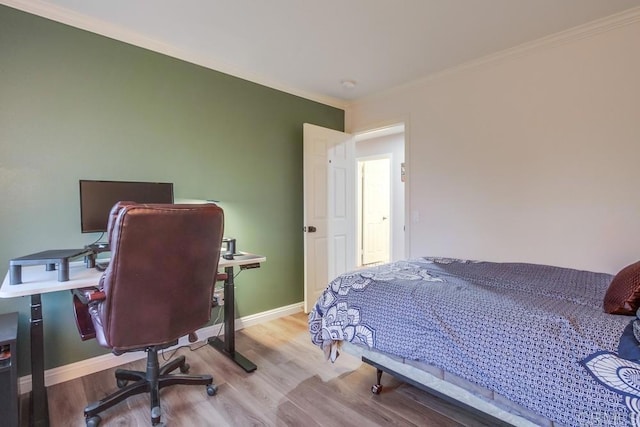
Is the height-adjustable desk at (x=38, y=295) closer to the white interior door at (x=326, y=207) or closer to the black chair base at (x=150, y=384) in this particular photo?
the black chair base at (x=150, y=384)

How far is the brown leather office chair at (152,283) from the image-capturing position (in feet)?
4.73

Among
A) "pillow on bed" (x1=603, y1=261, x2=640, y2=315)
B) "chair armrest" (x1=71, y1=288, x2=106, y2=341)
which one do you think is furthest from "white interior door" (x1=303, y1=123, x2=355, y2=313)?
"pillow on bed" (x1=603, y1=261, x2=640, y2=315)

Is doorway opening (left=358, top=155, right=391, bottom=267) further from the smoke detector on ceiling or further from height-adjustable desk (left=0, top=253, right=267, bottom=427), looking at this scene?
height-adjustable desk (left=0, top=253, right=267, bottom=427)

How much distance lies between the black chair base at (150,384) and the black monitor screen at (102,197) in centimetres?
95

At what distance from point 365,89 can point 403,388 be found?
2884 millimetres

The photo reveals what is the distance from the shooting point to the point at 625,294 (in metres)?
1.27

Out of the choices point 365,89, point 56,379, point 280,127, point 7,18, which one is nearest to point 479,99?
point 365,89

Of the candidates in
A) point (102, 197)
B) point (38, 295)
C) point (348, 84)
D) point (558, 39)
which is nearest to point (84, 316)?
point (38, 295)

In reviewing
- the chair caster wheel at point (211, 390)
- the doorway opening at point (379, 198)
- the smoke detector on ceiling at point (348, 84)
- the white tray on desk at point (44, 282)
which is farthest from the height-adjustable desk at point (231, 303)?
the doorway opening at point (379, 198)

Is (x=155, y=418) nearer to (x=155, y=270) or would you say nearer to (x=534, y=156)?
(x=155, y=270)

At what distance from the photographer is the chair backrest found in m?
1.43

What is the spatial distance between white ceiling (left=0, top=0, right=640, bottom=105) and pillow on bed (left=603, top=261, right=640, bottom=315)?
174 centimetres

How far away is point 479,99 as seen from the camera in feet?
9.45

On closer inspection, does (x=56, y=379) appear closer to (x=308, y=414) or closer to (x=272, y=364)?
(x=272, y=364)
